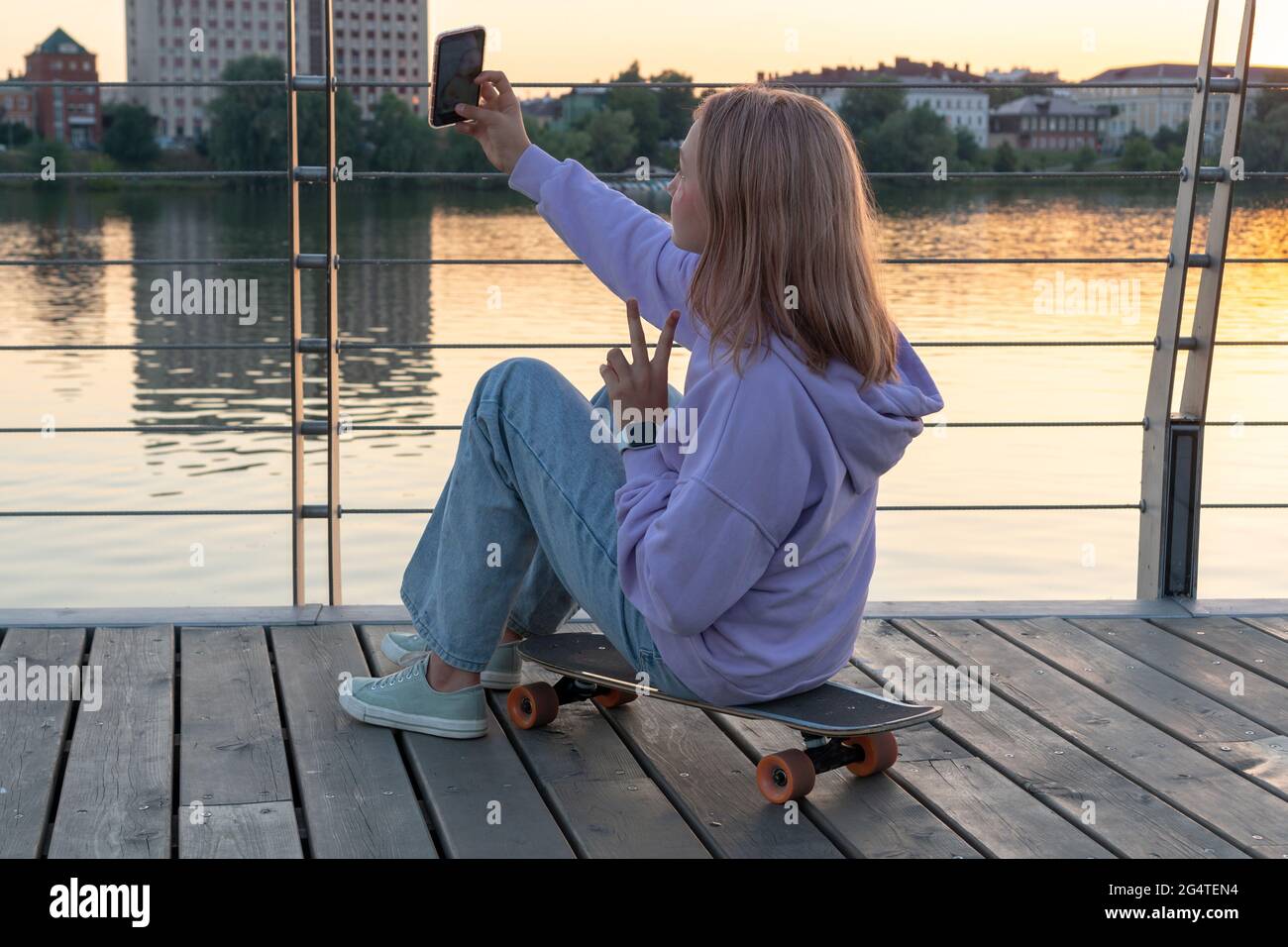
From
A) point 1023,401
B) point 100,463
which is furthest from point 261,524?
point 1023,401

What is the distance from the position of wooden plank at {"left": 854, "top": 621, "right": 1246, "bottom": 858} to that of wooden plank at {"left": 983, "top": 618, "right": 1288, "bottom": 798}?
172mm

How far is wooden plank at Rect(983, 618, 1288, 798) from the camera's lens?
6.93ft

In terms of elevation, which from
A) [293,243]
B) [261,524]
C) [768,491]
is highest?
[293,243]

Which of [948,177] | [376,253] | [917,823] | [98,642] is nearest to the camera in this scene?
[917,823]

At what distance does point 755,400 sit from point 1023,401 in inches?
279

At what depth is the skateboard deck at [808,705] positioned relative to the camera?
1.82 m

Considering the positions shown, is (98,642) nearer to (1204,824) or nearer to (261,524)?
(1204,824)

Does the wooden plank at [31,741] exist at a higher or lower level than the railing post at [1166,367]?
lower

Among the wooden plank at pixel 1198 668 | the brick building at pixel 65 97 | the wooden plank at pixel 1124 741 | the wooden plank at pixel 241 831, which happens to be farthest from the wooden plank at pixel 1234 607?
the brick building at pixel 65 97

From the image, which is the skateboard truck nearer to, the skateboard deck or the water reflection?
the skateboard deck

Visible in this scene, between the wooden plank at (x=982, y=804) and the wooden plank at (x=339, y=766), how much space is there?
623mm

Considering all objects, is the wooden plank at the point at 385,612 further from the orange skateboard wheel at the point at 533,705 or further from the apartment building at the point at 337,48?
the apartment building at the point at 337,48

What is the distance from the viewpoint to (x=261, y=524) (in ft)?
24.6
